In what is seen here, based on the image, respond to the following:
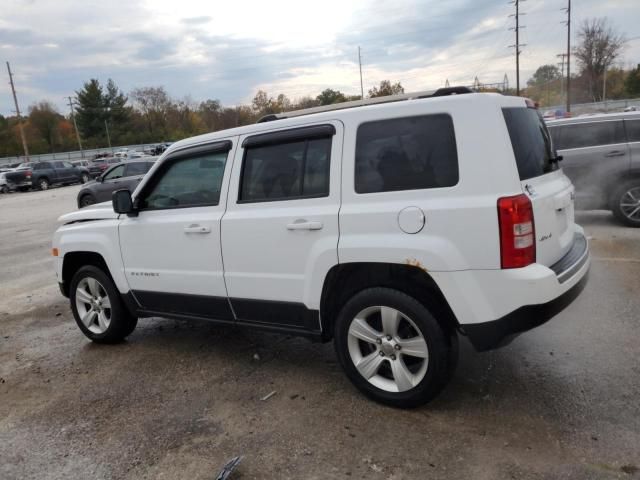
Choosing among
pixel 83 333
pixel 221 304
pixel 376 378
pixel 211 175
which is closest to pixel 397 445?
pixel 376 378

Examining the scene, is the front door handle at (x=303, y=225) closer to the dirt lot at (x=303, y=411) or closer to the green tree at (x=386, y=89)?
the dirt lot at (x=303, y=411)

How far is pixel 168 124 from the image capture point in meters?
92.7

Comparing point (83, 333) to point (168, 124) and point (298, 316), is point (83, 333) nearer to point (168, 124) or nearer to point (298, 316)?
point (298, 316)

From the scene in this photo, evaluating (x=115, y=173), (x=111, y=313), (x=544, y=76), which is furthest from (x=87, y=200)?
(x=544, y=76)

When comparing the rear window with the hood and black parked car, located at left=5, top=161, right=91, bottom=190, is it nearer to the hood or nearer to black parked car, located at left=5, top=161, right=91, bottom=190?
the hood

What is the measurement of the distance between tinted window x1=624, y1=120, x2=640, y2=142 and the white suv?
5745 mm

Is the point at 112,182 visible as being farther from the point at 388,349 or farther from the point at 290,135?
the point at 388,349

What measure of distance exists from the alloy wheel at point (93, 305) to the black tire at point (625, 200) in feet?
25.0

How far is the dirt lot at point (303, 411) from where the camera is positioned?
2.95 metres

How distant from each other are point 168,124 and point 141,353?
93.7 meters

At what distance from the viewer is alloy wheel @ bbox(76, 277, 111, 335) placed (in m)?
5.07

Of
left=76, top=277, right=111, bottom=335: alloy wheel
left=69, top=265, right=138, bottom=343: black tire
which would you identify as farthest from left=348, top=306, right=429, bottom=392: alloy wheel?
left=76, top=277, right=111, bottom=335: alloy wheel

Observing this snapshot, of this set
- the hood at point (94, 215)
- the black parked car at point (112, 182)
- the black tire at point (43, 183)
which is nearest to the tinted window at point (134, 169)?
the black parked car at point (112, 182)

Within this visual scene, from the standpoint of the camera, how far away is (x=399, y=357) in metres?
3.40
